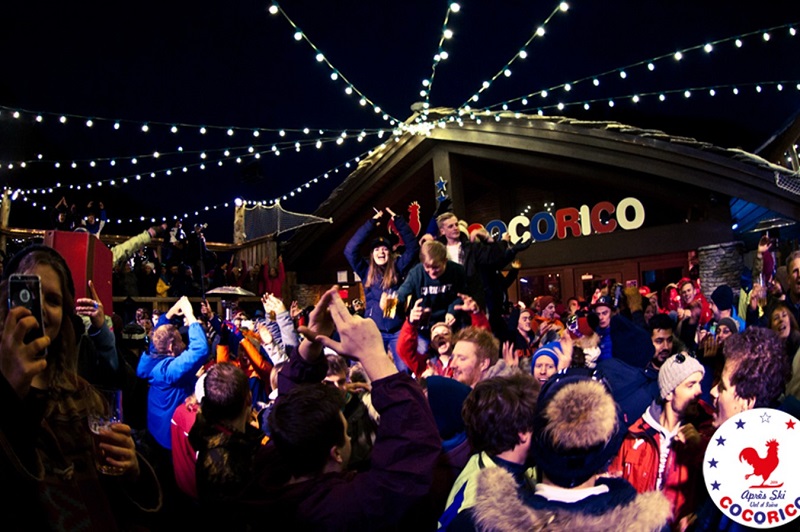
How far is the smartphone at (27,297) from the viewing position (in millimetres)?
1304

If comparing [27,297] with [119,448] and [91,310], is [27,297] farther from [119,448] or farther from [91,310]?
[91,310]

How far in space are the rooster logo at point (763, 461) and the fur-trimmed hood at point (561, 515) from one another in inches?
46.2

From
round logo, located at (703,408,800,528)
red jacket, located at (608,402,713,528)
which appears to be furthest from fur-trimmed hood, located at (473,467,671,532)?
red jacket, located at (608,402,713,528)

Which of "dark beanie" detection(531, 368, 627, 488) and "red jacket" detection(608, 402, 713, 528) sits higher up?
"dark beanie" detection(531, 368, 627, 488)

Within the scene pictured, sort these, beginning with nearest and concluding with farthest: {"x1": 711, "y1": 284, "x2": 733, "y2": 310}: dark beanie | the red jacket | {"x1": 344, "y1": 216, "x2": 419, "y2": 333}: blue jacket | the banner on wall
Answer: the red jacket
{"x1": 711, "y1": 284, "x2": 733, "y2": 310}: dark beanie
{"x1": 344, "y1": 216, "x2": 419, "y2": 333}: blue jacket
the banner on wall

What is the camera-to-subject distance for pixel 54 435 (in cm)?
140

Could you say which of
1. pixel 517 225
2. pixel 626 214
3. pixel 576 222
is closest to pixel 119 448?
pixel 626 214

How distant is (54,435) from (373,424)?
1659 millimetres

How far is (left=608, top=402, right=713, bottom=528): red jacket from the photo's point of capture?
282 cm

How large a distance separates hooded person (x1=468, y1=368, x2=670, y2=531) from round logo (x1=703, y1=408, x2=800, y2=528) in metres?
1.08

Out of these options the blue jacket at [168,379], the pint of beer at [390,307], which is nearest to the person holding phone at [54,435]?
the blue jacket at [168,379]

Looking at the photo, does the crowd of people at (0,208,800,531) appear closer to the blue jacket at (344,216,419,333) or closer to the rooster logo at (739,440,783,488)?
the rooster logo at (739,440,783,488)

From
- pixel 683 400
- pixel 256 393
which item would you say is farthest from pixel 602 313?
pixel 256 393

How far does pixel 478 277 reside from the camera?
618 cm
